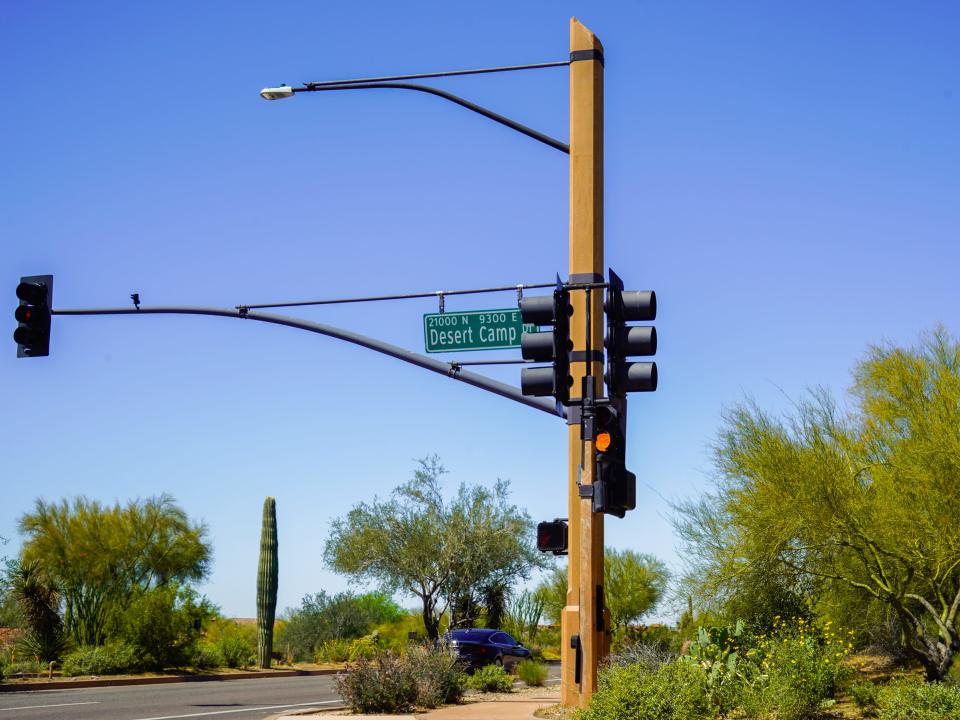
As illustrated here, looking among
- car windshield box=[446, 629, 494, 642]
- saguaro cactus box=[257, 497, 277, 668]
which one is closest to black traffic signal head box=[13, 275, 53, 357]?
car windshield box=[446, 629, 494, 642]

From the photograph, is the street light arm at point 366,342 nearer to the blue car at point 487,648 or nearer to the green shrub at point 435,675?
the green shrub at point 435,675

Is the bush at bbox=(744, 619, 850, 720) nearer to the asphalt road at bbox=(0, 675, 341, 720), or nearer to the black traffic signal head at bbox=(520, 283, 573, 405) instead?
the black traffic signal head at bbox=(520, 283, 573, 405)

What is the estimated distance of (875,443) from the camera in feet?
81.9

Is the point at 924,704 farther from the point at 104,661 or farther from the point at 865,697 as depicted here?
the point at 104,661

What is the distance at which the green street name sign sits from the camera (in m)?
17.9

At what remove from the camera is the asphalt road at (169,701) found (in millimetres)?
19844

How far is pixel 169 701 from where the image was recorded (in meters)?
23.2

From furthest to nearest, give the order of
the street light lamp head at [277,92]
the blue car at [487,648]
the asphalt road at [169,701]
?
the blue car at [487,648], the asphalt road at [169,701], the street light lamp head at [277,92]

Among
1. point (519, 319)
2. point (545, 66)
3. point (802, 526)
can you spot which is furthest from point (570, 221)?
point (802, 526)

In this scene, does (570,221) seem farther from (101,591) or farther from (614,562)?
(101,591)

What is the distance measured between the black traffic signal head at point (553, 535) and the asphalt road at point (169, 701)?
8113 millimetres

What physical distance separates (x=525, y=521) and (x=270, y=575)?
924 centimetres

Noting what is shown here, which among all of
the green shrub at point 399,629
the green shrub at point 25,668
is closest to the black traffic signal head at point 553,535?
the green shrub at point 25,668

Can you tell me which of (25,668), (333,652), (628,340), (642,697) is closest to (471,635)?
(25,668)
